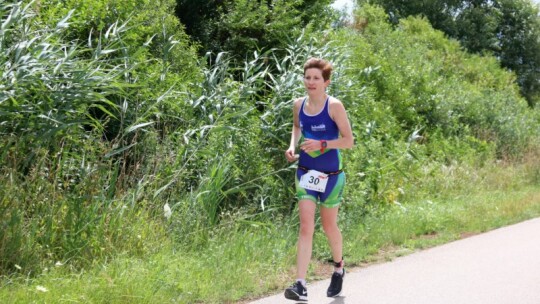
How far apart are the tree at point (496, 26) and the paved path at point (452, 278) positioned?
30.3 metres

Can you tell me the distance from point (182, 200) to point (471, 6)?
35946mm

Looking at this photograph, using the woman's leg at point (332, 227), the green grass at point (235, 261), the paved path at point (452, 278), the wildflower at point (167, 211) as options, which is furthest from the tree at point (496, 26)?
the woman's leg at point (332, 227)

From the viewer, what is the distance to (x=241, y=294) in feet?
22.6

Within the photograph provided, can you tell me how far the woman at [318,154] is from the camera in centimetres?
680

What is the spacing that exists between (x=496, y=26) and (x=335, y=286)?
118 feet

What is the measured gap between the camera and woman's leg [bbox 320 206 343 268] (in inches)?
279

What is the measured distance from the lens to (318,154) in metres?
6.96

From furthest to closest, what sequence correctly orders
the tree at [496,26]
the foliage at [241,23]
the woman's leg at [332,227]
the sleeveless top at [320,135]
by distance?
the tree at [496,26], the foliage at [241,23], the woman's leg at [332,227], the sleeveless top at [320,135]

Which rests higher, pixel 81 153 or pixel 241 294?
pixel 81 153

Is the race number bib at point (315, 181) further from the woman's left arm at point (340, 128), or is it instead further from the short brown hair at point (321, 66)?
the short brown hair at point (321, 66)

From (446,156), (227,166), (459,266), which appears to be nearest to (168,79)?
(227,166)

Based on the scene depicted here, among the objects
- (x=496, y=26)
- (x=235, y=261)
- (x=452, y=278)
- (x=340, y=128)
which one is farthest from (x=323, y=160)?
(x=496, y=26)

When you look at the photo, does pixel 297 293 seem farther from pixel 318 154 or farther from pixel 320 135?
pixel 320 135

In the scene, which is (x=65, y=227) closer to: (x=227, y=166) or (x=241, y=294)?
(x=241, y=294)
